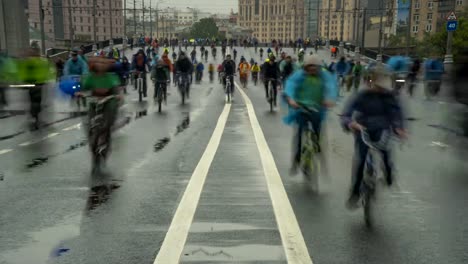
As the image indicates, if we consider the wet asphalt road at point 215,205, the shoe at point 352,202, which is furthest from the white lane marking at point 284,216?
the shoe at point 352,202

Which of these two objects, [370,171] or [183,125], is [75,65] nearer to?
[183,125]

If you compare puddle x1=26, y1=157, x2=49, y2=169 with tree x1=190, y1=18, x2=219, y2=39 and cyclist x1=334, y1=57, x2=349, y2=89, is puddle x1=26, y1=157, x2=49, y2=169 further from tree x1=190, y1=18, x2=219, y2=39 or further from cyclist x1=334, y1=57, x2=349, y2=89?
tree x1=190, y1=18, x2=219, y2=39

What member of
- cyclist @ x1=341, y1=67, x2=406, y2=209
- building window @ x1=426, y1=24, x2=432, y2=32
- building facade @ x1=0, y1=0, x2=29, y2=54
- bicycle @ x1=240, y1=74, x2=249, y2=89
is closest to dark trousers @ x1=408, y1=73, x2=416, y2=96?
bicycle @ x1=240, y1=74, x2=249, y2=89

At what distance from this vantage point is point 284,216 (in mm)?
5926

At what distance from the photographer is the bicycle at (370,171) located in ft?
18.9

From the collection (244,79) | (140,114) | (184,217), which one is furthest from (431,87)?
(184,217)

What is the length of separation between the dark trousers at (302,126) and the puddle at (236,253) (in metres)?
2.95

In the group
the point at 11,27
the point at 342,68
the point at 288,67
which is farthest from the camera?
the point at 11,27

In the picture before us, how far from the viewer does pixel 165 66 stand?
739 inches

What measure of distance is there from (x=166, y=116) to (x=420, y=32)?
13022 centimetres

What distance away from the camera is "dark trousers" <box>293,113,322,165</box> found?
24.8 feet

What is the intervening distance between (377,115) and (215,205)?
6.88ft

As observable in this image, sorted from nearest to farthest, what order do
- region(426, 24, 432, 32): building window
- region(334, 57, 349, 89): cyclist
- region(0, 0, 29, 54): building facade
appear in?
region(334, 57, 349, 89): cyclist → region(0, 0, 29, 54): building facade → region(426, 24, 432, 32): building window

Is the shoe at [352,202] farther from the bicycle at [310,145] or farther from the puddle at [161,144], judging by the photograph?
the puddle at [161,144]
